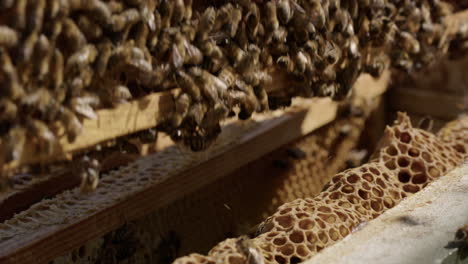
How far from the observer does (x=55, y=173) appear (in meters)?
3.57

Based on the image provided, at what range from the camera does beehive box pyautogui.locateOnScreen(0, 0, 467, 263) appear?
2.20 meters

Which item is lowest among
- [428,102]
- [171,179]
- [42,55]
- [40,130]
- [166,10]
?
[428,102]

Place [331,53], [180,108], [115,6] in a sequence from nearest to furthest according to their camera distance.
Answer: [115,6] → [180,108] → [331,53]

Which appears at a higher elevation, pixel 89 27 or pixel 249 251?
pixel 89 27

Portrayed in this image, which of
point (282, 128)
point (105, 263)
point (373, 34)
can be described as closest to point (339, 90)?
point (373, 34)

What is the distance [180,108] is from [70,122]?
549mm

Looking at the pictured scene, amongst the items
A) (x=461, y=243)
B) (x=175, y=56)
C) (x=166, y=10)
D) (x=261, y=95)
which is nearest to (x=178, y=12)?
(x=166, y=10)

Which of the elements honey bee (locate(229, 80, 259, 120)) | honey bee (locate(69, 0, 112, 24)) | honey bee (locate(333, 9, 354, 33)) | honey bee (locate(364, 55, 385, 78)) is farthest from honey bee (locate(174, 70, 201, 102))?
honey bee (locate(364, 55, 385, 78))

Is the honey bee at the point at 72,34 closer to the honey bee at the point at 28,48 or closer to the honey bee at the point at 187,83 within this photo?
the honey bee at the point at 28,48

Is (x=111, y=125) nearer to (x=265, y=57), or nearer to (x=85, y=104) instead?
(x=85, y=104)

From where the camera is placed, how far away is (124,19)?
2295 millimetres

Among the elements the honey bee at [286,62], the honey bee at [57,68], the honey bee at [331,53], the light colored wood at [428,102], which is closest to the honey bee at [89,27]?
the honey bee at [57,68]

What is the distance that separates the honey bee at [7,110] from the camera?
2.04 m

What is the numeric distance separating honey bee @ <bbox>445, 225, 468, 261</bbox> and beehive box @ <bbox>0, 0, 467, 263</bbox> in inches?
18.4
